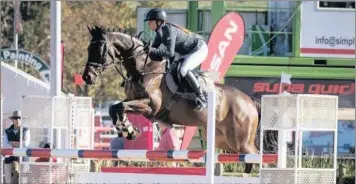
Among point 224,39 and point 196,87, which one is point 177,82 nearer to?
point 196,87

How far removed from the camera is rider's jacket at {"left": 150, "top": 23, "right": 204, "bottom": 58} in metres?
11.0

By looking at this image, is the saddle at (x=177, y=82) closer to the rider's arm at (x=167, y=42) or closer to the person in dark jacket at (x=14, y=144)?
the rider's arm at (x=167, y=42)

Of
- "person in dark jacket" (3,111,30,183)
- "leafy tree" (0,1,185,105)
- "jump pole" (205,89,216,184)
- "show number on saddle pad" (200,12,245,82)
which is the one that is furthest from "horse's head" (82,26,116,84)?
"leafy tree" (0,1,185,105)

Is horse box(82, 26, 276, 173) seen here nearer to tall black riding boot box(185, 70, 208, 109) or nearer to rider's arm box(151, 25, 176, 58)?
tall black riding boot box(185, 70, 208, 109)

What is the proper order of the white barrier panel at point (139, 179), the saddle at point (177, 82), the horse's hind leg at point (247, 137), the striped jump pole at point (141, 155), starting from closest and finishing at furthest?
the striped jump pole at point (141, 155) → the white barrier panel at point (139, 179) → the saddle at point (177, 82) → the horse's hind leg at point (247, 137)

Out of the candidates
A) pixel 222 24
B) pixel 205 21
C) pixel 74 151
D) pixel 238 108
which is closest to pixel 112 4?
pixel 205 21

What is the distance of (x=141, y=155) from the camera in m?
9.30

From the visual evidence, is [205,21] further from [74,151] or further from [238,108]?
[74,151]

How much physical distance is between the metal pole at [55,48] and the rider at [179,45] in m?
1.15

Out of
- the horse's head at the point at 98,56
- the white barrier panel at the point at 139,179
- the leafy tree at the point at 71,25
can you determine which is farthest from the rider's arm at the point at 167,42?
the leafy tree at the point at 71,25

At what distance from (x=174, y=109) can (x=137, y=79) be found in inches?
22.2

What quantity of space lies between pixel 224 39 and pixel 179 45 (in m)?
3.71

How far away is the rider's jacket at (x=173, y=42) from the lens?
Answer: 1098 cm

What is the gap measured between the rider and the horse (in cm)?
12
